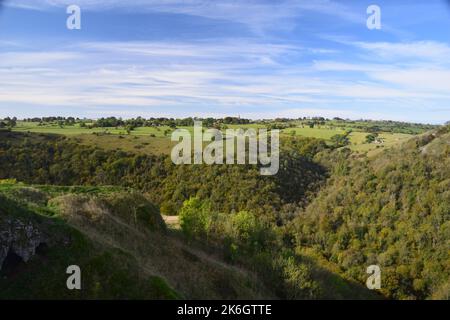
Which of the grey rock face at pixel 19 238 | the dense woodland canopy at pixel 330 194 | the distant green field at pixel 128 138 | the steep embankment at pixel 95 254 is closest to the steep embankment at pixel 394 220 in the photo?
the dense woodland canopy at pixel 330 194

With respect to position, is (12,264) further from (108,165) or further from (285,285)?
(108,165)

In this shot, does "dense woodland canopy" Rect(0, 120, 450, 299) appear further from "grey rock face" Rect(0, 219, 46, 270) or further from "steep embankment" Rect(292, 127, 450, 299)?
"grey rock face" Rect(0, 219, 46, 270)

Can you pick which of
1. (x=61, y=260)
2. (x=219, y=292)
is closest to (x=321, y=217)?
(x=219, y=292)

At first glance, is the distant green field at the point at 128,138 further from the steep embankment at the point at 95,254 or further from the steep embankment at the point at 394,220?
the steep embankment at the point at 95,254

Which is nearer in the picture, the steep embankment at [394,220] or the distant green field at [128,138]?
the steep embankment at [394,220]

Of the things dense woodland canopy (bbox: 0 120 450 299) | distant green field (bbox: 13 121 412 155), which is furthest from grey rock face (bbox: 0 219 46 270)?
distant green field (bbox: 13 121 412 155)

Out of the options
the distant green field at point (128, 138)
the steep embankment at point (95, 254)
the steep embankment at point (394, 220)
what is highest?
the distant green field at point (128, 138)

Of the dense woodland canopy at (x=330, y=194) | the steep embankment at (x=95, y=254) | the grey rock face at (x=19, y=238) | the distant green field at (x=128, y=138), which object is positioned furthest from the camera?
the distant green field at (x=128, y=138)
